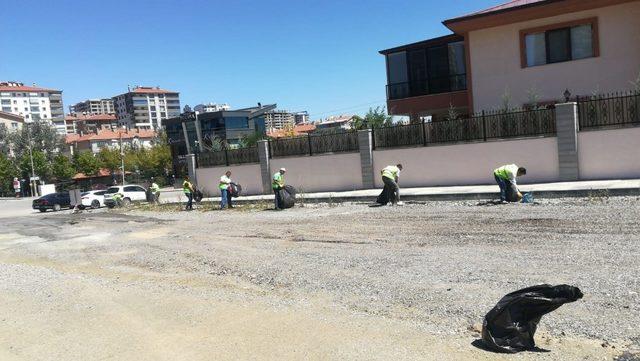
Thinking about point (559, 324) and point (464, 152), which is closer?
point (559, 324)

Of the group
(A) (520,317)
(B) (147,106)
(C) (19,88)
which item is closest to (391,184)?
(A) (520,317)

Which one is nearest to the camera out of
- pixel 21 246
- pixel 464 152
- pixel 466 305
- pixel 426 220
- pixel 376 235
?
pixel 466 305

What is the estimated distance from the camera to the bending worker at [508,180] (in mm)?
13727

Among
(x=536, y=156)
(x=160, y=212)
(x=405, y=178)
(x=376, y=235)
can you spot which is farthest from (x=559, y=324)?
(x=160, y=212)

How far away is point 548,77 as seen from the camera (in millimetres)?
20656

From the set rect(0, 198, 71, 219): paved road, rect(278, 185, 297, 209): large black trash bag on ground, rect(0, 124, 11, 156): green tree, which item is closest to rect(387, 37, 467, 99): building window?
rect(278, 185, 297, 209): large black trash bag on ground

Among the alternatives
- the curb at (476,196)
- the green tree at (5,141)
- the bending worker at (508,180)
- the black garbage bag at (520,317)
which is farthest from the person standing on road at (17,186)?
the black garbage bag at (520,317)

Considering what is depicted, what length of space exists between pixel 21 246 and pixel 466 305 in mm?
12729

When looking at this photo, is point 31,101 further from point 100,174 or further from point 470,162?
point 470,162

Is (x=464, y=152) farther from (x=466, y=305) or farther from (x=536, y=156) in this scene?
(x=466, y=305)

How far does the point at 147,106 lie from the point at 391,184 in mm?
176256

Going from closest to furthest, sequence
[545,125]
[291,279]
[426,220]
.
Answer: [291,279], [426,220], [545,125]

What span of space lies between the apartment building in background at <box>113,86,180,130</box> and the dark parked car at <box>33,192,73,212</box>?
476 ft

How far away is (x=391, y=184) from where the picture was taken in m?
16.1
